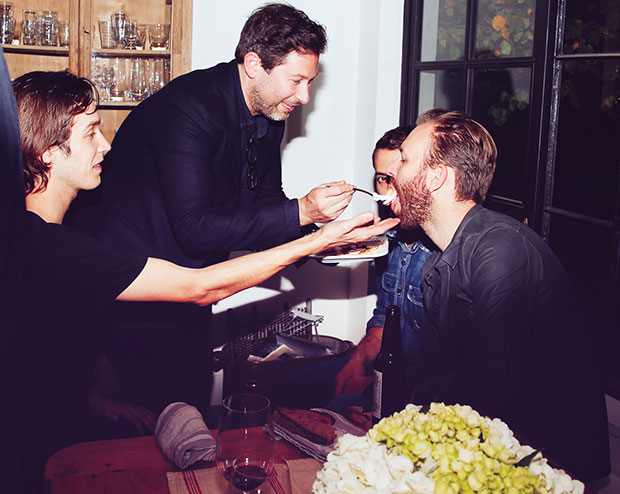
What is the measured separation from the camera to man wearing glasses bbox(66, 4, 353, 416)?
1927 millimetres

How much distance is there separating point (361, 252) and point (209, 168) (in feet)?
1.81

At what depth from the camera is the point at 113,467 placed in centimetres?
117

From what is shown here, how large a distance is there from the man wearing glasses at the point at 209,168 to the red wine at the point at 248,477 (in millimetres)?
1063

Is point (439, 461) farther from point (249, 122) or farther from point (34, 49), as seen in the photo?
point (34, 49)

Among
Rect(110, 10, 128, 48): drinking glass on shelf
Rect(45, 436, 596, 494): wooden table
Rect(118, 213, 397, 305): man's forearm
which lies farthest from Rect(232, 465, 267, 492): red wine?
Rect(110, 10, 128, 48): drinking glass on shelf

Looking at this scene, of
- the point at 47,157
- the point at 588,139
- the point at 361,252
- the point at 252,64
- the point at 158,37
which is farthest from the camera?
the point at 158,37

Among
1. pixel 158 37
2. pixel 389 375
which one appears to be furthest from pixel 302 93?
pixel 389 375

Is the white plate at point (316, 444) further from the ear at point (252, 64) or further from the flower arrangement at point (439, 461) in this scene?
the ear at point (252, 64)

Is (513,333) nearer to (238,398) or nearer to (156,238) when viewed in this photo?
(238,398)

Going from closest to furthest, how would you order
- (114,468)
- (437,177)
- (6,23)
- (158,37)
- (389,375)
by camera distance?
(114,468)
(389,375)
(437,177)
(6,23)
(158,37)

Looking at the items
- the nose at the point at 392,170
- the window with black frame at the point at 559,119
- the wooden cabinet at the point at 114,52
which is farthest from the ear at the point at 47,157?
the window with black frame at the point at 559,119

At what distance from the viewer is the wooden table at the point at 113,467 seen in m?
1.10

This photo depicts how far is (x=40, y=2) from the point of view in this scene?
2.86m

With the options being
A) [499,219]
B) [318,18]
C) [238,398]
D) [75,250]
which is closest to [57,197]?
[75,250]
